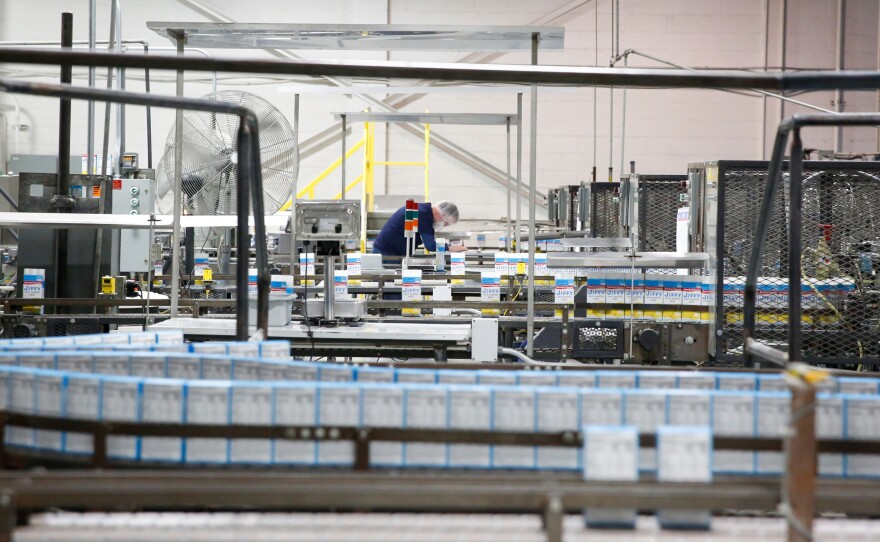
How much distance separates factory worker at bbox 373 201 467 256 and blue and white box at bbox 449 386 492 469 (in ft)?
18.1

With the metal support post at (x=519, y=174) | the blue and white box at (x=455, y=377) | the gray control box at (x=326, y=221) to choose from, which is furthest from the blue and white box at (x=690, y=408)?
the metal support post at (x=519, y=174)

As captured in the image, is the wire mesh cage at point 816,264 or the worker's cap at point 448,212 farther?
the worker's cap at point 448,212

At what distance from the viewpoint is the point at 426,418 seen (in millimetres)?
1412

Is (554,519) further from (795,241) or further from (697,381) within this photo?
(795,241)

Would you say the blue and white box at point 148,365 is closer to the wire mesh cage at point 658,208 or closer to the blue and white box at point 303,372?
the blue and white box at point 303,372

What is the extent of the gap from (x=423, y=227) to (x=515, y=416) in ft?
18.6

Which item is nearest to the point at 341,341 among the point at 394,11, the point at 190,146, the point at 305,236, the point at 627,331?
the point at 305,236

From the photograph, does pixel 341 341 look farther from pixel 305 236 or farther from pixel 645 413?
pixel 645 413

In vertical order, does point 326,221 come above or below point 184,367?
above

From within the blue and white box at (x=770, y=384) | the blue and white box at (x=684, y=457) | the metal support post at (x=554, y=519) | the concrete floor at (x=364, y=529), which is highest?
the blue and white box at (x=770, y=384)

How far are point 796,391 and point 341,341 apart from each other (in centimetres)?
270

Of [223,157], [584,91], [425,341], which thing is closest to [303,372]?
[425,341]

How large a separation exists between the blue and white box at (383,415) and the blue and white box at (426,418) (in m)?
0.01

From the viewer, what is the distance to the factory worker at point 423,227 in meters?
7.02
